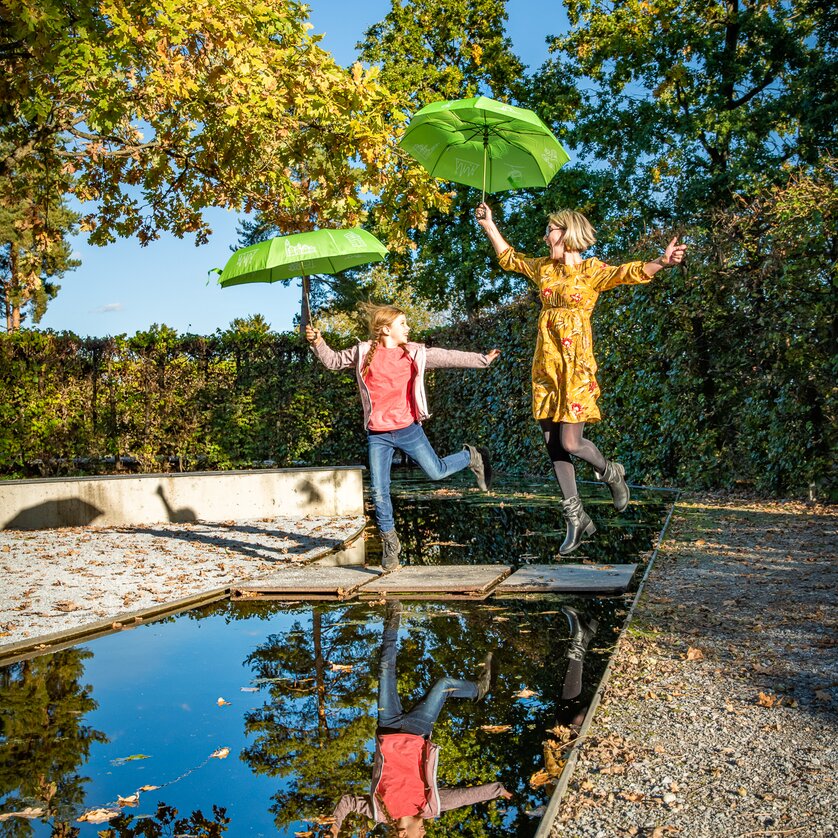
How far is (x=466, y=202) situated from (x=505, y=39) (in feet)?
21.9

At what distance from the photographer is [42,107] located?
1060 cm

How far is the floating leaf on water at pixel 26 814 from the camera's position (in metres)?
2.96

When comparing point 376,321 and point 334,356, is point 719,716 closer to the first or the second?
point 376,321

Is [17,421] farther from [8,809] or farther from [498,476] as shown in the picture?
[8,809]

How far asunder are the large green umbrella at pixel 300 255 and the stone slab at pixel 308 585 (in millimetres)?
2003

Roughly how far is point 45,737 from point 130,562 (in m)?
4.67

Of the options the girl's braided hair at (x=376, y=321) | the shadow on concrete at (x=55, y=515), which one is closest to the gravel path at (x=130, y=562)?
the shadow on concrete at (x=55, y=515)

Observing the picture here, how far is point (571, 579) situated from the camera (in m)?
6.75

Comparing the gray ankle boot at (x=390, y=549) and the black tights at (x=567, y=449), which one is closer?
the black tights at (x=567, y=449)

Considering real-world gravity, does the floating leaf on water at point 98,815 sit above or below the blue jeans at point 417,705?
above

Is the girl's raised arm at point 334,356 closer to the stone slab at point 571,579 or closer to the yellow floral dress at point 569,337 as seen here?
the yellow floral dress at point 569,337

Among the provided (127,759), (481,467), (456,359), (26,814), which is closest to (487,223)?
(456,359)

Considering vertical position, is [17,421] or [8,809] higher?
[17,421]

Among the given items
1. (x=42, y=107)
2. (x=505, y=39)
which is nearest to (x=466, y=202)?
(x=505, y=39)
